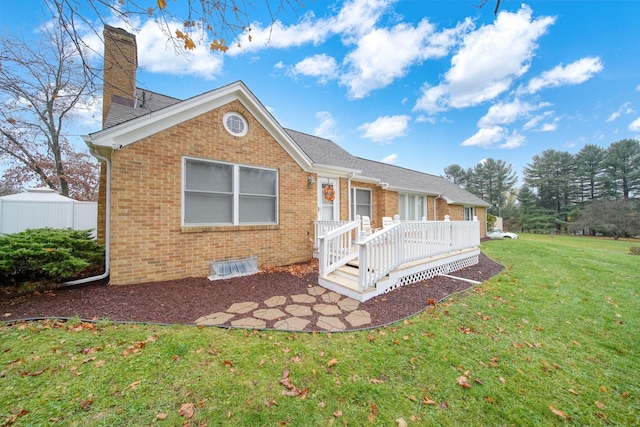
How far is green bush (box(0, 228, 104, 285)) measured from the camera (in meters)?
3.89

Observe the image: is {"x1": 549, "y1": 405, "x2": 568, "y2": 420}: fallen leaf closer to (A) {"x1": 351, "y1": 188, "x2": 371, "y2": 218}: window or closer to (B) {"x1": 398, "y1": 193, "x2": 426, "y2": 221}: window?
(A) {"x1": 351, "y1": 188, "x2": 371, "y2": 218}: window

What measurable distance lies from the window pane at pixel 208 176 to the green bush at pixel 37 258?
244cm

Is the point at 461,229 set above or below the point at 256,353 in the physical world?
above

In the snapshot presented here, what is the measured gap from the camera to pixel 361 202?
34.8 ft

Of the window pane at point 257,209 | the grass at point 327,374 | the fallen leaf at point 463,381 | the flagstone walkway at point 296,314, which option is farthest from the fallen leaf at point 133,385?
the window pane at point 257,209

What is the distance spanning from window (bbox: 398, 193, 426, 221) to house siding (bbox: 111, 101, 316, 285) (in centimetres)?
788

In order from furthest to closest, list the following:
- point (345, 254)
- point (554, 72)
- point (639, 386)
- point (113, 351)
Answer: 1. point (554, 72)
2. point (345, 254)
3. point (113, 351)
4. point (639, 386)

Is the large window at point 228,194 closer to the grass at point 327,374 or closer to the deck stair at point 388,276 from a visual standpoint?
the deck stair at point 388,276

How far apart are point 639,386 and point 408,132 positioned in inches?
745

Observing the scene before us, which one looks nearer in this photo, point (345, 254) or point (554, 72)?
point (345, 254)

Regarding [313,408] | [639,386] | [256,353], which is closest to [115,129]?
[256,353]

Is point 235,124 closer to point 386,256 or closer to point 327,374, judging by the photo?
point 386,256

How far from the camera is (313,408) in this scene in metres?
2.05

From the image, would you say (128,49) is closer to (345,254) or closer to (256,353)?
(345,254)
